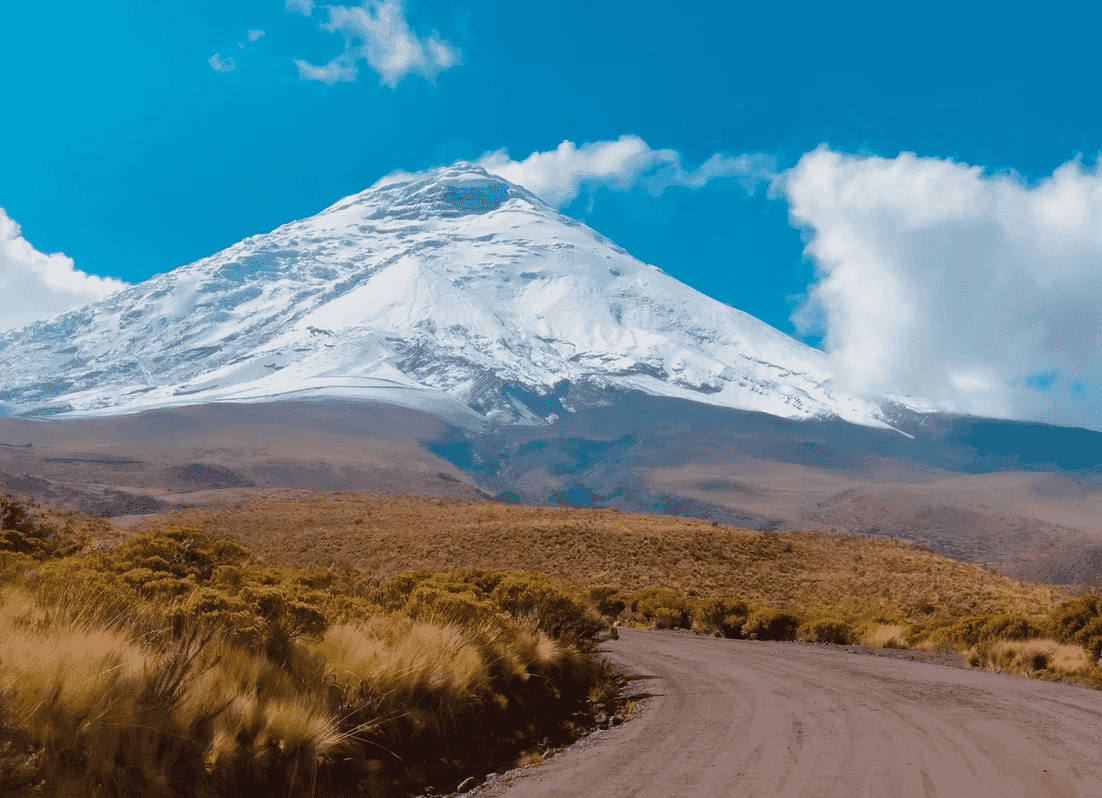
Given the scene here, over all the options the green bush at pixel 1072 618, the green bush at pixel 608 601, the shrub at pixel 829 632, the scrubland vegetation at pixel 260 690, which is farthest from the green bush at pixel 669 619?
the scrubland vegetation at pixel 260 690

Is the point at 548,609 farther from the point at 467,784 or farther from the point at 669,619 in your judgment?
the point at 669,619

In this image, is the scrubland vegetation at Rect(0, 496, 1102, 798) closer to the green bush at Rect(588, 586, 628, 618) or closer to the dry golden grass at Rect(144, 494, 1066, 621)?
the green bush at Rect(588, 586, 628, 618)

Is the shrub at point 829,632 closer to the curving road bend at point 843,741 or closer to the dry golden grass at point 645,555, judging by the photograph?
the curving road bend at point 843,741

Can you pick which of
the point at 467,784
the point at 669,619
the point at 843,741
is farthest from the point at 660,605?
the point at 467,784

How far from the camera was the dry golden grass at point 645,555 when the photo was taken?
121 feet

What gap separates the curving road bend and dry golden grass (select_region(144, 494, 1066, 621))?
20194 millimetres

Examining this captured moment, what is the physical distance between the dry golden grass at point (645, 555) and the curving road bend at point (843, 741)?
20.2 metres

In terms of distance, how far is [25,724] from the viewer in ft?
16.6

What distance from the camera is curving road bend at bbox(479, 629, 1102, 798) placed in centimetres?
702

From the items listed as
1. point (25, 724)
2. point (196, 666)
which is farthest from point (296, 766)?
point (25, 724)

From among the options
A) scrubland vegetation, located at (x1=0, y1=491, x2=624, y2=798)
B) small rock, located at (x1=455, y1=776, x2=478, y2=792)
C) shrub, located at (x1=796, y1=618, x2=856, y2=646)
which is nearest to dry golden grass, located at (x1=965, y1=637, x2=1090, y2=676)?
shrub, located at (x1=796, y1=618, x2=856, y2=646)

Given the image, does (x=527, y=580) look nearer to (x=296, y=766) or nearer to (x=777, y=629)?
(x=777, y=629)

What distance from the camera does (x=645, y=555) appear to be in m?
44.4

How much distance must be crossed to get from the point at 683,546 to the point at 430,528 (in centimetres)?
1545
